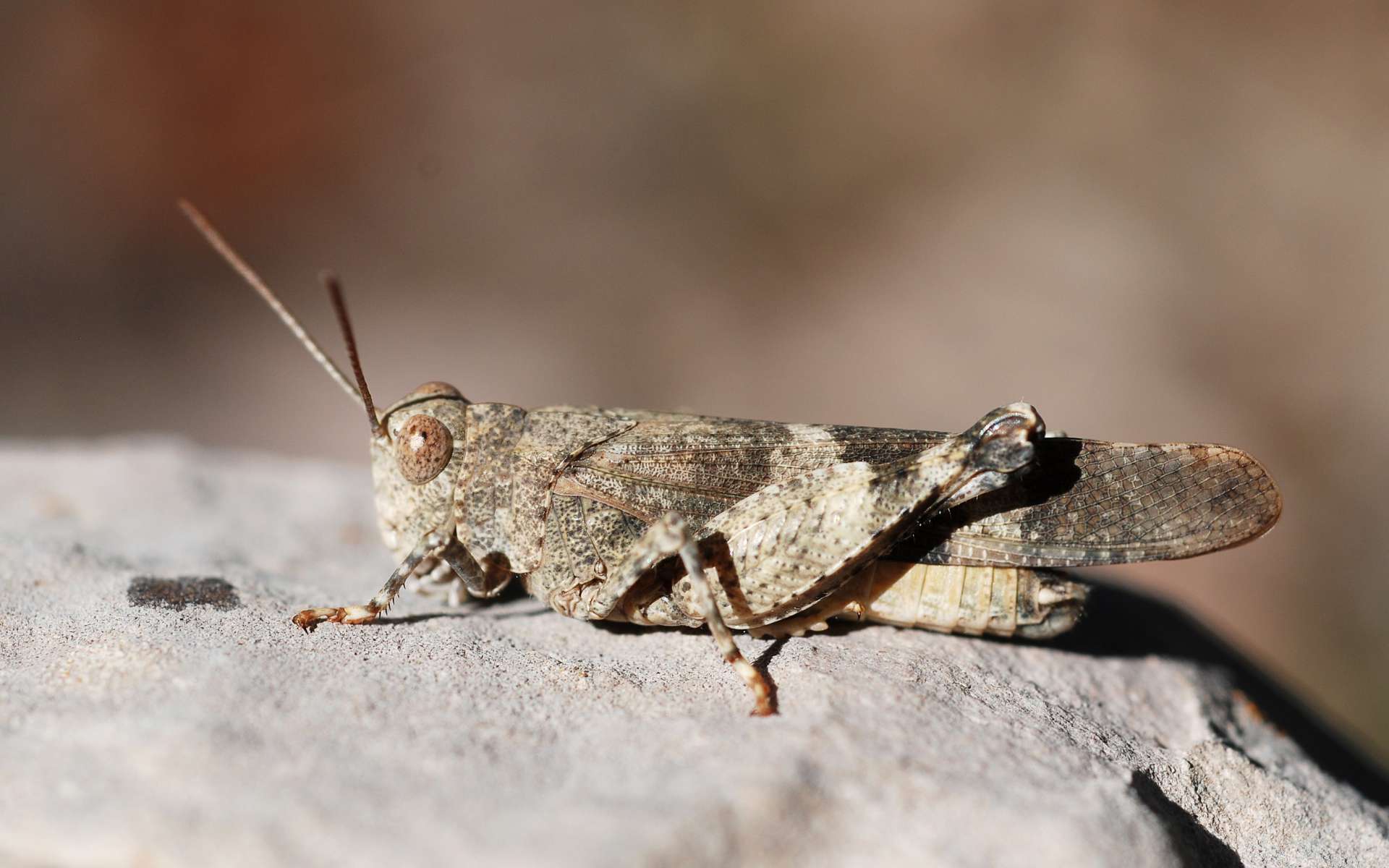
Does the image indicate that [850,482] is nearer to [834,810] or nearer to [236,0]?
[834,810]

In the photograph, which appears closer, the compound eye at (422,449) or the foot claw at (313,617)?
the foot claw at (313,617)

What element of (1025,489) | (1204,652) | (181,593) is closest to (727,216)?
(1204,652)

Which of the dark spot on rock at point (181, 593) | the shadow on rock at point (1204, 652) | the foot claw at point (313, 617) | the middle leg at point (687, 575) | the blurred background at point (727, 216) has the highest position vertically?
the blurred background at point (727, 216)

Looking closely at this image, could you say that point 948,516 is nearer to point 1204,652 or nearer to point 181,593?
point 1204,652

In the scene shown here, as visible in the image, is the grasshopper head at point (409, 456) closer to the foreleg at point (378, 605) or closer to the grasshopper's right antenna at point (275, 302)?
the grasshopper's right antenna at point (275, 302)

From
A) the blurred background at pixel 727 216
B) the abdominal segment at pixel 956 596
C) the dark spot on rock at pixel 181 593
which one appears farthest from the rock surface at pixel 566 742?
the blurred background at pixel 727 216

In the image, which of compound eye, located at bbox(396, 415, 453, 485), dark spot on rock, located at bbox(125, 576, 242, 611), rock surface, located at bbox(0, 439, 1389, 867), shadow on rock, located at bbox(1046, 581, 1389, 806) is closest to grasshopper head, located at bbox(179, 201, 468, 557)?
compound eye, located at bbox(396, 415, 453, 485)
